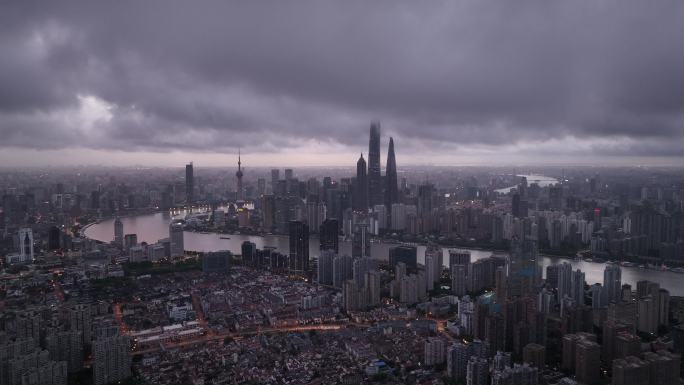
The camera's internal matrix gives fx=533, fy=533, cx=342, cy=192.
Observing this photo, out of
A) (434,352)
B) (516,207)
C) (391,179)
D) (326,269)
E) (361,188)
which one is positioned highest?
(391,179)

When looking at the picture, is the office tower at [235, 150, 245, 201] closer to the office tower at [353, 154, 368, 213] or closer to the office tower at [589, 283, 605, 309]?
the office tower at [353, 154, 368, 213]

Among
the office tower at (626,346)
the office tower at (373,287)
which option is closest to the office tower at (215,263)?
the office tower at (373,287)

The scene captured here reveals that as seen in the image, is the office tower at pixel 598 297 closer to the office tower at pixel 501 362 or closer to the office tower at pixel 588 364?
the office tower at pixel 588 364

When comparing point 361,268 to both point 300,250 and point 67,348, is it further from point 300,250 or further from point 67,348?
point 67,348

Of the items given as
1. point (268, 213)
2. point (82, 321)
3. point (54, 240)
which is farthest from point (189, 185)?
point (82, 321)

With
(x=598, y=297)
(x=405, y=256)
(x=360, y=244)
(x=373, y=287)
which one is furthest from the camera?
(x=360, y=244)

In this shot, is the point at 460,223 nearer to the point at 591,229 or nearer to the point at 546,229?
the point at 546,229
